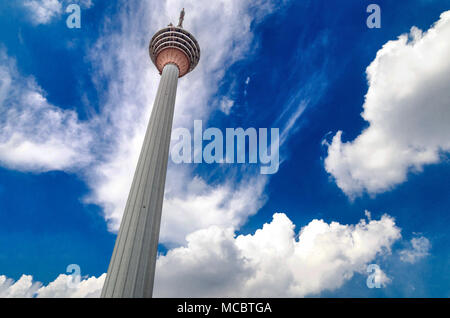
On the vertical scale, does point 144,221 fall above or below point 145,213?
below

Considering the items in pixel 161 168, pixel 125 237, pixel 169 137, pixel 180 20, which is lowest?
pixel 125 237

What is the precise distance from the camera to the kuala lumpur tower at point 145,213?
2352 cm

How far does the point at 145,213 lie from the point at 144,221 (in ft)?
2.98

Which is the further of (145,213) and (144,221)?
(145,213)

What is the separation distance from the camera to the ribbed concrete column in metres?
23.5

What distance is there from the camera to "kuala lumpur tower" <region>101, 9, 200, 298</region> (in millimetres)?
23522

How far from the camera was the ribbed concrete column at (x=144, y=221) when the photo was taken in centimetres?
2347

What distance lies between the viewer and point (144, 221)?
2712cm

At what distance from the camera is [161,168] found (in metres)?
32.2
